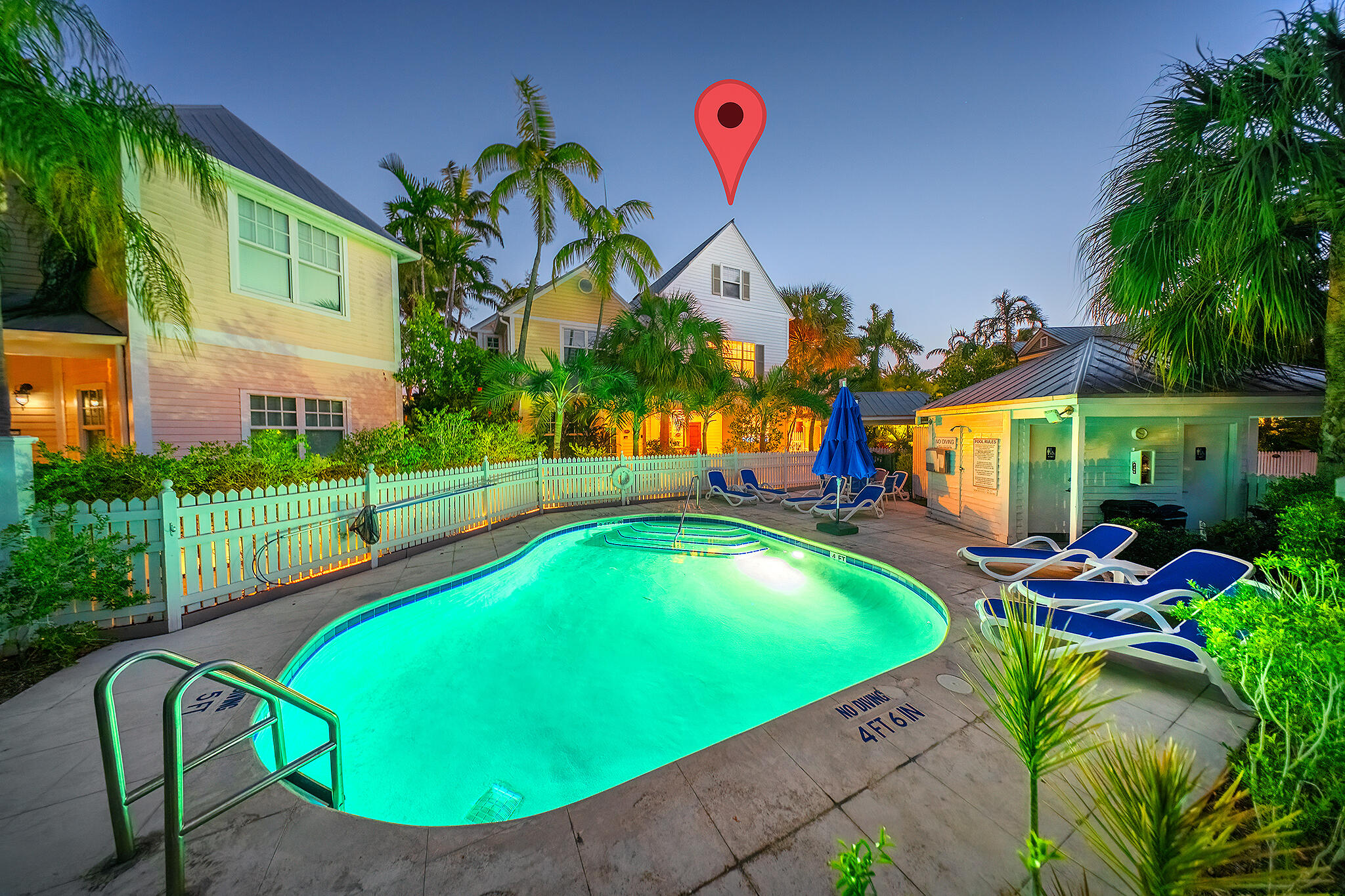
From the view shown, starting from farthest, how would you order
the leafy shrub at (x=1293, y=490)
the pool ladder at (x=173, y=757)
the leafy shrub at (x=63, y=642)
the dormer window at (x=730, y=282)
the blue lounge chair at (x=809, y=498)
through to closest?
the dormer window at (x=730, y=282)
the blue lounge chair at (x=809, y=498)
the leafy shrub at (x=1293, y=490)
the leafy shrub at (x=63, y=642)
the pool ladder at (x=173, y=757)

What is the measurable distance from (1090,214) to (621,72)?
40.0 ft

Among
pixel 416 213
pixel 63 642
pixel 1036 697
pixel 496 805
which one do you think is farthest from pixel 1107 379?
pixel 416 213

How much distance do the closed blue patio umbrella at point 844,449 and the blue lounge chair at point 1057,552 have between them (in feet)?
8.69

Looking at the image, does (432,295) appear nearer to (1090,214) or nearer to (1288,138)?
(1090,214)

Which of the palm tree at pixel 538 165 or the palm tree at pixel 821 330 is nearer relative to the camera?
the palm tree at pixel 538 165

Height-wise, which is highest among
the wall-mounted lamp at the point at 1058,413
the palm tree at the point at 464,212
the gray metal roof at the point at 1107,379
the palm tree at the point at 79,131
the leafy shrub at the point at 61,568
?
the palm tree at the point at 464,212

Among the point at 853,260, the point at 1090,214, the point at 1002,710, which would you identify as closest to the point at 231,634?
the point at 1002,710

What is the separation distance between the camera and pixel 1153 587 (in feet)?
15.3

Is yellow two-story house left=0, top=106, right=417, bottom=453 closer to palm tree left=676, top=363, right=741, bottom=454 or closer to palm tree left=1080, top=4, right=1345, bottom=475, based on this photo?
palm tree left=676, top=363, right=741, bottom=454

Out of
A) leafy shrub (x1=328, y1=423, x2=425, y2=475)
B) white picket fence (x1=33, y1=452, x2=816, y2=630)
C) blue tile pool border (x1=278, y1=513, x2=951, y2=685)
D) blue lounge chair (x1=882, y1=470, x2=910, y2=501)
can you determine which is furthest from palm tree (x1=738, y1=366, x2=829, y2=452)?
leafy shrub (x1=328, y1=423, x2=425, y2=475)

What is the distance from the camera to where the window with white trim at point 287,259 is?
862cm

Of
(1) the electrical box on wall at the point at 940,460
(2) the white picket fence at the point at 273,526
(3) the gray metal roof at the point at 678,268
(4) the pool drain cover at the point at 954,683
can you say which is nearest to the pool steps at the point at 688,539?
(2) the white picket fence at the point at 273,526

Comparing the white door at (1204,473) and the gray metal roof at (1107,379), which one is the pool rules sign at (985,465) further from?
the white door at (1204,473)

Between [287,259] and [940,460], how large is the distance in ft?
47.2
